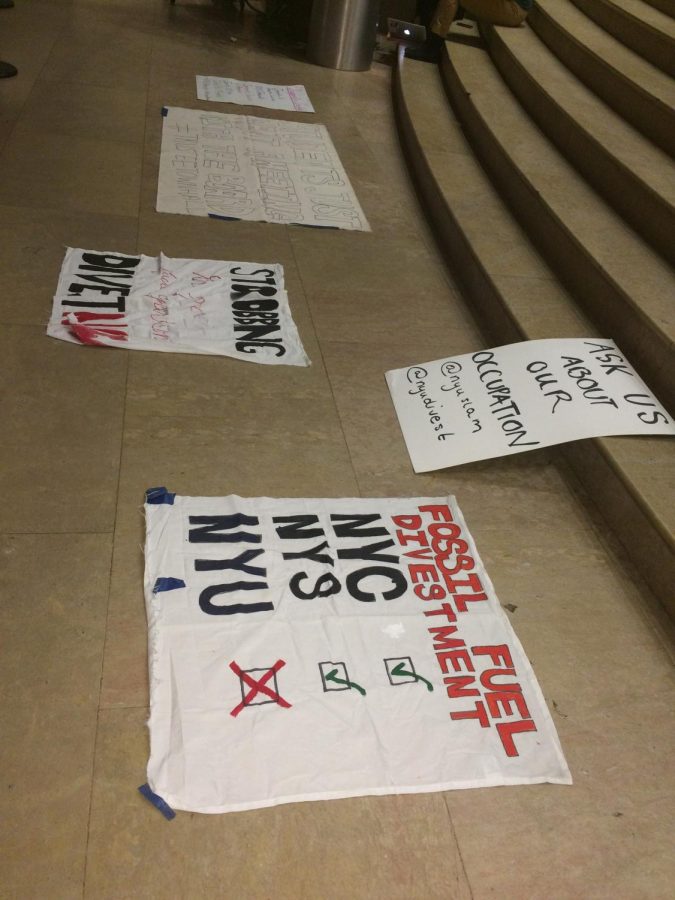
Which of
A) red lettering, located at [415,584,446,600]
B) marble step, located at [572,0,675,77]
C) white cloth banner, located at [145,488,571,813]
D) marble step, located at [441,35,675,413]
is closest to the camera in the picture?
white cloth banner, located at [145,488,571,813]

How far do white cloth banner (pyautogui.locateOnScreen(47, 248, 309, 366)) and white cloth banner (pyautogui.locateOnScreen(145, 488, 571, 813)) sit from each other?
72cm

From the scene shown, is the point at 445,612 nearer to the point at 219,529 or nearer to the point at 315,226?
the point at 219,529

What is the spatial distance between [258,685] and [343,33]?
476 centimetres

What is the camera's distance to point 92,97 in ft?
13.5

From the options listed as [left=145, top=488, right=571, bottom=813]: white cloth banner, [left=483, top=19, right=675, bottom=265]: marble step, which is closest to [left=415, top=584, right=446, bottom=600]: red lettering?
[left=145, top=488, right=571, bottom=813]: white cloth banner

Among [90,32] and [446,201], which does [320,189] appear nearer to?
[446,201]

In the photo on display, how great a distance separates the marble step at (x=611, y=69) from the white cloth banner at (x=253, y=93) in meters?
1.41

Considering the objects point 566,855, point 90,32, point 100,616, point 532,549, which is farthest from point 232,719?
point 90,32

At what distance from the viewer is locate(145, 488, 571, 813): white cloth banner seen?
1.42m

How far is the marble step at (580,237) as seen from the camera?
7.71 feet

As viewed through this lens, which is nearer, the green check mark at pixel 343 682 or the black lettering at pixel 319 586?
the green check mark at pixel 343 682

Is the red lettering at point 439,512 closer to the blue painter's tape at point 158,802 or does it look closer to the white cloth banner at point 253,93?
the blue painter's tape at point 158,802

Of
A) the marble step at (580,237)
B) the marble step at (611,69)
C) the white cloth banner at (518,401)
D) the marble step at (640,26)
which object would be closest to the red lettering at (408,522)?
the white cloth banner at (518,401)

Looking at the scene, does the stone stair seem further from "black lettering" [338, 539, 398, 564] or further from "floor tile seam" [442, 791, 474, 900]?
"floor tile seam" [442, 791, 474, 900]
